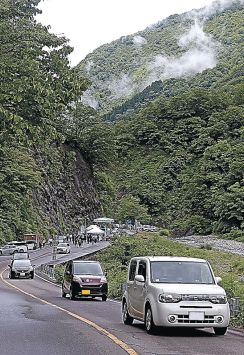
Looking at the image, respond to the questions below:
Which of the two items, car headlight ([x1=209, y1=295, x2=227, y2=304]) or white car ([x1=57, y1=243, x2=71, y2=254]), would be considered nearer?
car headlight ([x1=209, y1=295, x2=227, y2=304])

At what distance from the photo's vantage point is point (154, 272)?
15180 millimetres

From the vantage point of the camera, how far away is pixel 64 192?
96562mm

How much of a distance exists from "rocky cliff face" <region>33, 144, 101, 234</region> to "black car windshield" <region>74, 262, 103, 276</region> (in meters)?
56.9

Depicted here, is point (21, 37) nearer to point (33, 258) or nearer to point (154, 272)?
point (154, 272)

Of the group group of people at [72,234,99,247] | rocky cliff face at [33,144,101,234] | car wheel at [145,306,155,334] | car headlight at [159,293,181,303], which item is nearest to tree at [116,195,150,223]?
rocky cliff face at [33,144,101,234]

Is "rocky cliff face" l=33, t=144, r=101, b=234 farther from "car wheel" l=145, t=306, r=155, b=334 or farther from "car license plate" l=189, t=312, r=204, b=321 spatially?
"car license plate" l=189, t=312, r=204, b=321

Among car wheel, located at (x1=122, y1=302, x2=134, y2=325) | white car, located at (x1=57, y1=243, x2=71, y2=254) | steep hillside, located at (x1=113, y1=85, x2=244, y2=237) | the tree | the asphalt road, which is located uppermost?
steep hillside, located at (x1=113, y1=85, x2=244, y2=237)

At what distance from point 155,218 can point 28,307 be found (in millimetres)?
103869

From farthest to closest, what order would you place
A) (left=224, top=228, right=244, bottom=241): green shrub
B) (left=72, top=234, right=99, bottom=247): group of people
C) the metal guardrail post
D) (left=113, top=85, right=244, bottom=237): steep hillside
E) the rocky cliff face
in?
(left=113, top=85, right=244, bottom=237): steep hillside → (left=224, top=228, right=244, bottom=241): green shrub → the rocky cliff face → (left=72, top=234, right=99, bottom=247): group of people → the metal guardrail post

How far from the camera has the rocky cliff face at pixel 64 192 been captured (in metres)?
89.4

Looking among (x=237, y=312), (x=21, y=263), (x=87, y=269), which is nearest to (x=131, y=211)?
(x=21, y=263)

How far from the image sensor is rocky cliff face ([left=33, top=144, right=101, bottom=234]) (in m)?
89.4

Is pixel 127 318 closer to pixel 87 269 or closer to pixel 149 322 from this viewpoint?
pixel 149 322

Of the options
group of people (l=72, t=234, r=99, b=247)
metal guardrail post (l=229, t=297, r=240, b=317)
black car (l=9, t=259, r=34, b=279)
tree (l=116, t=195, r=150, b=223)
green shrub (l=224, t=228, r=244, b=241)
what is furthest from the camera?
tree (l=116, t=195, r=150, b=223)
